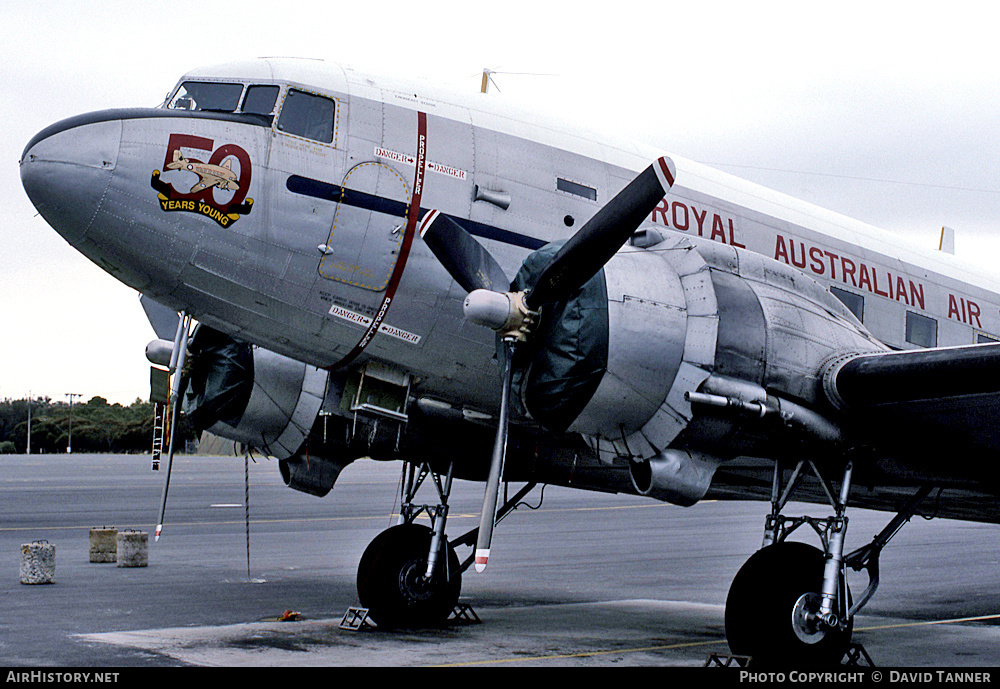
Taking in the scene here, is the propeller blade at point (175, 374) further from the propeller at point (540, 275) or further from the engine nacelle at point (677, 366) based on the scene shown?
the engine nacelle at point (677, 366)

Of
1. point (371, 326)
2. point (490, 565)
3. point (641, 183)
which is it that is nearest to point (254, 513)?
point (490, 565)

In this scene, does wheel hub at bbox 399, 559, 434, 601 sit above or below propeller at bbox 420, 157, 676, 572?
below

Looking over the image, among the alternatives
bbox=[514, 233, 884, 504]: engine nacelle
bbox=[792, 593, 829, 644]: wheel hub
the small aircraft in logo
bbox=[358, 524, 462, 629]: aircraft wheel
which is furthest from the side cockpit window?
bbox=[792, 593, 829, 644]: wheel hub

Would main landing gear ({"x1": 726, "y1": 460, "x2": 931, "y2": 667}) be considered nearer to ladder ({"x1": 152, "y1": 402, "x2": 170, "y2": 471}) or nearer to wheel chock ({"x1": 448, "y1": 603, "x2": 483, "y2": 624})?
wheel chock ({"x1": 448, "y1": 603, "x2": 483, "y2": 624})

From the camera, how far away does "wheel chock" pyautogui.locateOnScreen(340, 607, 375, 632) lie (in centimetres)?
1159

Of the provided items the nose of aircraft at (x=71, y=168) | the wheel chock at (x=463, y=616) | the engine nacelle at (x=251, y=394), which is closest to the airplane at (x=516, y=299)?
the nose of aircraft at (x=71, y=168)

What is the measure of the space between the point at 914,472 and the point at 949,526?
24630 millimetres

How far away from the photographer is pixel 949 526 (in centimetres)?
3247

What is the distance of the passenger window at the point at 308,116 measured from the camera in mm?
9336

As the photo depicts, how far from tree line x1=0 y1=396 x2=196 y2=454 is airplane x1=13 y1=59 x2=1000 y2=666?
9053 cm

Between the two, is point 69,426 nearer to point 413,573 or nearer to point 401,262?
point 413,573

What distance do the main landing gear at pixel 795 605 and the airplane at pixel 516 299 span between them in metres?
0.02

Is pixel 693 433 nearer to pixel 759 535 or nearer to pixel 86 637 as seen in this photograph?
pixel 86 637

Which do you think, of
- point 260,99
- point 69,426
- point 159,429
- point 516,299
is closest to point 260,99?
point 260,99
